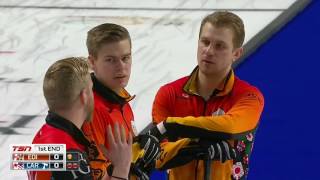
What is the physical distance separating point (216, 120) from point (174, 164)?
17 centimetres

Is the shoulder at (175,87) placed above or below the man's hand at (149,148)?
above

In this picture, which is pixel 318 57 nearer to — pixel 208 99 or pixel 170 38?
pixel 170 38

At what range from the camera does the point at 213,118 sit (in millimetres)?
1778

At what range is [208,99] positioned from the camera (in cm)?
192

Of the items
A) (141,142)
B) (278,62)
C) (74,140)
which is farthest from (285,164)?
(74,140)

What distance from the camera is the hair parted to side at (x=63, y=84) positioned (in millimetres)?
1473

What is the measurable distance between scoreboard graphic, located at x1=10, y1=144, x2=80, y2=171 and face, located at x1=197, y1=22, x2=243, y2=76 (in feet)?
1.94

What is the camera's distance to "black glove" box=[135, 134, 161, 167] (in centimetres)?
169

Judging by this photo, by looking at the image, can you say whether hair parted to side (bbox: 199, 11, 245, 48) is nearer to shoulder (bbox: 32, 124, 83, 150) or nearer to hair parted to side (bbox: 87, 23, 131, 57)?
hair parted to side (bbox: 87, 23, 131, 57)

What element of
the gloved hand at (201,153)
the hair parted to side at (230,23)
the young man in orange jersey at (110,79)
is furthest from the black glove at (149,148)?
the hair parted to side at (230,23)

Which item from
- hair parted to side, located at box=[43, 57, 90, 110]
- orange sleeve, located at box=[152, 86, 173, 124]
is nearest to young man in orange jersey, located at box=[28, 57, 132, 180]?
hair parted to side, located at box=[43, 57, 90, 110]

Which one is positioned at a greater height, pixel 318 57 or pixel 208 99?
pixel 318 57

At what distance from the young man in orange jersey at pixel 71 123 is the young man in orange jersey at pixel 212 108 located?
331 mm

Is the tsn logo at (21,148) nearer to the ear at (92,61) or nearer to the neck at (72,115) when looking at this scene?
the neck at (72,115)
